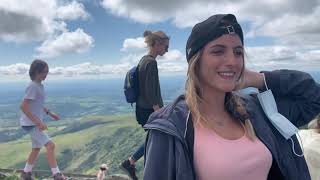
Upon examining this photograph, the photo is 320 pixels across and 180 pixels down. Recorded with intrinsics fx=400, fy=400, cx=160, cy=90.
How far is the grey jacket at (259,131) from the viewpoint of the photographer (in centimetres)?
267

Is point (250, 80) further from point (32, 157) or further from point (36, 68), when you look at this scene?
point (32, 157)

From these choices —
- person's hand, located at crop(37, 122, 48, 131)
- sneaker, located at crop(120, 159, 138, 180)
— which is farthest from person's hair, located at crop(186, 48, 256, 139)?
person's hand, located at crop(37, 122, 48, 131)

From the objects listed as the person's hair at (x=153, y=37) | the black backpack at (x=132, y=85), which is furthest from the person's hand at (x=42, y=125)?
the person's hair at (x=153, y=37)

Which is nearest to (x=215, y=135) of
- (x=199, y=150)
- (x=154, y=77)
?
(x=199, y=150)

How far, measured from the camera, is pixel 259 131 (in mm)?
3014

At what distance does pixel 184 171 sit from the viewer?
262cm

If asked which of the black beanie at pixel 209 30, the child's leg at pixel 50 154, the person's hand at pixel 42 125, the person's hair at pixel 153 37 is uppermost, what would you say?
the person's hair at pixel 153 37

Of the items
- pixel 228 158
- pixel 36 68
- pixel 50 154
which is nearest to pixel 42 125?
pixel 50 154

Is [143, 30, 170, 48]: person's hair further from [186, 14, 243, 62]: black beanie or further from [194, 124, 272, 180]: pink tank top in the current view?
[194, 124, 272, 180]: pink tank top

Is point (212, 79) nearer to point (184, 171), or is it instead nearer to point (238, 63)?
point (238, 63)

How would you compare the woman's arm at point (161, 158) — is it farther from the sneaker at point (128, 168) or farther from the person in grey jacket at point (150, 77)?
the sneaker at point (128, 168)

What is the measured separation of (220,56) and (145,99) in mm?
5144

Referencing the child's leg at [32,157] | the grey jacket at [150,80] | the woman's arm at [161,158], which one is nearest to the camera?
the woman's arm at [161,158]

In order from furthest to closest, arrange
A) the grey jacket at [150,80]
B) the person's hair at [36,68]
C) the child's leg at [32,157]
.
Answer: the child's leg at [32,157] → the person's hair at [36,68] → the grey jacket at [150,80]
